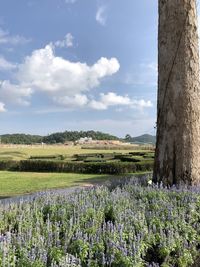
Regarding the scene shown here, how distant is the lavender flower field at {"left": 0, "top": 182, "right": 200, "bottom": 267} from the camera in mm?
3593

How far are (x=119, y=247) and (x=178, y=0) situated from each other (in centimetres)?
617

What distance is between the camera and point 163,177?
8305 millimetres

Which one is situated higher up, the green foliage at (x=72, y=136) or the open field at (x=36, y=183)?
the green foliage at (x=72, y=136)

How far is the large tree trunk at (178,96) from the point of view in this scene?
26.8 feet

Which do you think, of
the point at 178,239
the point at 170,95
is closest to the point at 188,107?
the point at 170,95

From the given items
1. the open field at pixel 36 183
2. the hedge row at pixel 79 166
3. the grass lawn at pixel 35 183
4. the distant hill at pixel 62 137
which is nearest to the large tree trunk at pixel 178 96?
the open field at pixel 36 183

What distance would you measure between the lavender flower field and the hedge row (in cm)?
2190

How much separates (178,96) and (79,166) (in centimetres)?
2240

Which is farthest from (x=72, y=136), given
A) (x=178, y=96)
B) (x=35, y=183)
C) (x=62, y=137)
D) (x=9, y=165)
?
(x=178, y=96)

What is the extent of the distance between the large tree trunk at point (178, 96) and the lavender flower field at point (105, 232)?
173 centimetres

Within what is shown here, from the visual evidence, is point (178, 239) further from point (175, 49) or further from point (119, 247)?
point (175, 49)

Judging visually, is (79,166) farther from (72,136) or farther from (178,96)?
(72,136)

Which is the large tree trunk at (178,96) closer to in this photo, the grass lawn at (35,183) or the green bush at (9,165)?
the grass lawn at (35,183)

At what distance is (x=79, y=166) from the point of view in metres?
30.2
